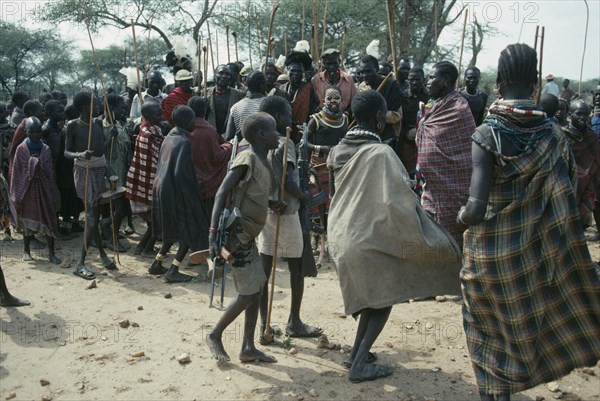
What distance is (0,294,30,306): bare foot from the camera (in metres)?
5.00

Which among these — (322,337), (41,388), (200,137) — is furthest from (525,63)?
(200,137)

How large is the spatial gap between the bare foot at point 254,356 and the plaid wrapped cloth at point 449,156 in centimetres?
174

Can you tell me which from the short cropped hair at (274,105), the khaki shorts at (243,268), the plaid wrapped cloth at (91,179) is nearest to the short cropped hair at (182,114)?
the plaid wrapped cloth at (91,179)

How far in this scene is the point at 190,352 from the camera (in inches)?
162

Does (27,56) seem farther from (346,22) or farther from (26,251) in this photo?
(26,251)

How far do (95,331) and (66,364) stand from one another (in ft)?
1.87

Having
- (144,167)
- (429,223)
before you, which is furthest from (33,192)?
(429,223)

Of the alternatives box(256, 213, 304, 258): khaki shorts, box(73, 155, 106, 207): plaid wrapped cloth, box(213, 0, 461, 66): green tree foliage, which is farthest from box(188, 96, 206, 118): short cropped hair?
box(213, 0, 461, 66): green tree foliage

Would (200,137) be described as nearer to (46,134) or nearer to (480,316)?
(46,134)

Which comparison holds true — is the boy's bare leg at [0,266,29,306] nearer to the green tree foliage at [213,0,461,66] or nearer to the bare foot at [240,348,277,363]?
the bare foot at [240,348,277,363]

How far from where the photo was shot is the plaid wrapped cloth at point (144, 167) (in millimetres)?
6473

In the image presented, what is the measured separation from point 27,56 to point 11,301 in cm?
2316

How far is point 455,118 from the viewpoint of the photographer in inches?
178

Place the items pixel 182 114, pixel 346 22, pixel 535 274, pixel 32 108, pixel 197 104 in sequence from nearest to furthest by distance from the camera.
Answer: pixel 535 274 → pixel 182 114 → pixel 197 104 → pixel 32 108 → pixel 346 22
